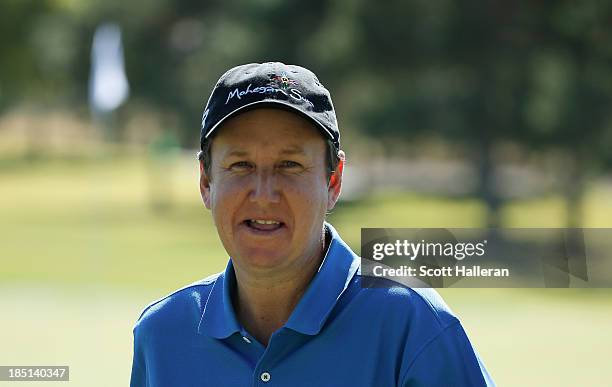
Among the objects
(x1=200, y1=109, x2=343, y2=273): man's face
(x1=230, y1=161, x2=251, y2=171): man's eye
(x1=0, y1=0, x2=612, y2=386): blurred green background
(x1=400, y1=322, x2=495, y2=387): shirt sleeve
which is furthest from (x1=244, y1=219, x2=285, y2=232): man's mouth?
(x1=0, y1=0, x2=612, y2=386): blurred green background

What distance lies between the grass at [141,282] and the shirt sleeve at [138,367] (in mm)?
6734

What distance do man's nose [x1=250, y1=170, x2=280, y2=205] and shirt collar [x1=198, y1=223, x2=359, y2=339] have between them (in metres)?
0.24

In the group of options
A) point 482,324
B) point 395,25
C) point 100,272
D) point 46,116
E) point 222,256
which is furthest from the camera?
point 46,116

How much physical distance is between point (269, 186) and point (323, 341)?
1.23ft

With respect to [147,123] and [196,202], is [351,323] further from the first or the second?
[147,123]

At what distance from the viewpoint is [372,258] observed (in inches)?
107

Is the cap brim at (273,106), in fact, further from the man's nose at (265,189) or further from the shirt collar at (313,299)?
the shirt collar at (313,299)

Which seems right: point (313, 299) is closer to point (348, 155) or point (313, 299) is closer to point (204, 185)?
point (204, 185)

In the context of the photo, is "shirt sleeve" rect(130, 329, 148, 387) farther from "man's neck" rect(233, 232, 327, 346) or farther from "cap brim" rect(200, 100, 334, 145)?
"cap brim" rect(200, 100, 334, 145)

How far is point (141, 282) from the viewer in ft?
62.3

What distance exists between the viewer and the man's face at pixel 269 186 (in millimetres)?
2490

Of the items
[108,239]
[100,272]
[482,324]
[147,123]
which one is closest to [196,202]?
[108,239]

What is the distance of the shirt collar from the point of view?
2.49 meters

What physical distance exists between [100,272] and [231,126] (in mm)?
19389
